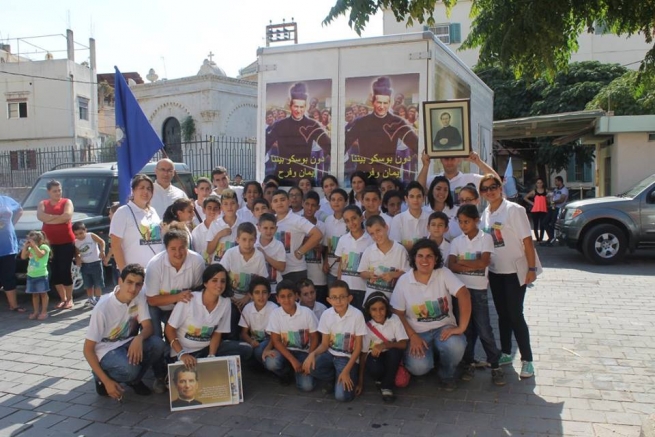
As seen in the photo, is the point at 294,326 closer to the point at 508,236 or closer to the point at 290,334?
the point at 290,334

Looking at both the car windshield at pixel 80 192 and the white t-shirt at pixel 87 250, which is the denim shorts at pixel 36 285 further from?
the car windshield at pixel 80 192

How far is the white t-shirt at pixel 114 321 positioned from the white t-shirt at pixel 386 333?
183 centimetres

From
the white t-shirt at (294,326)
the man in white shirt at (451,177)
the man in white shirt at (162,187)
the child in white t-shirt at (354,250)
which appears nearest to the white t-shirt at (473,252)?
the child in white t-shirt at (354,250)

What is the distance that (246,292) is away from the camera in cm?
514

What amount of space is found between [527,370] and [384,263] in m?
1.50

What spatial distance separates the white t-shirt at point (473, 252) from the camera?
15.4 feet

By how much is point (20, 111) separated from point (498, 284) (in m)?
35.0

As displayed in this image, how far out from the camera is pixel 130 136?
20.6ft

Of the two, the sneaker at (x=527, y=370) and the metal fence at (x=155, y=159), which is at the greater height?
the metal fence at (x=155, y=159)

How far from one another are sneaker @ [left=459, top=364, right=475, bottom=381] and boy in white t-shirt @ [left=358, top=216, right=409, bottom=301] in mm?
920

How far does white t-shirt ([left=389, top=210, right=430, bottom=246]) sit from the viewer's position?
5.22 meters

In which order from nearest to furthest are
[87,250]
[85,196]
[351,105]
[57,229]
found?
1. [351,105]
2. [57,229]
3. [87,250]
4. [85,196]

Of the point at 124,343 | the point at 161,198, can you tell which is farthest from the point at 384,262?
the point at 161,198

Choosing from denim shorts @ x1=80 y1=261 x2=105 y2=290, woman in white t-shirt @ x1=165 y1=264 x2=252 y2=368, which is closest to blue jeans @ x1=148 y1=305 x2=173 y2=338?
woman in white t-shirt @ x1=165 y1=264 x2=252 y2=368
